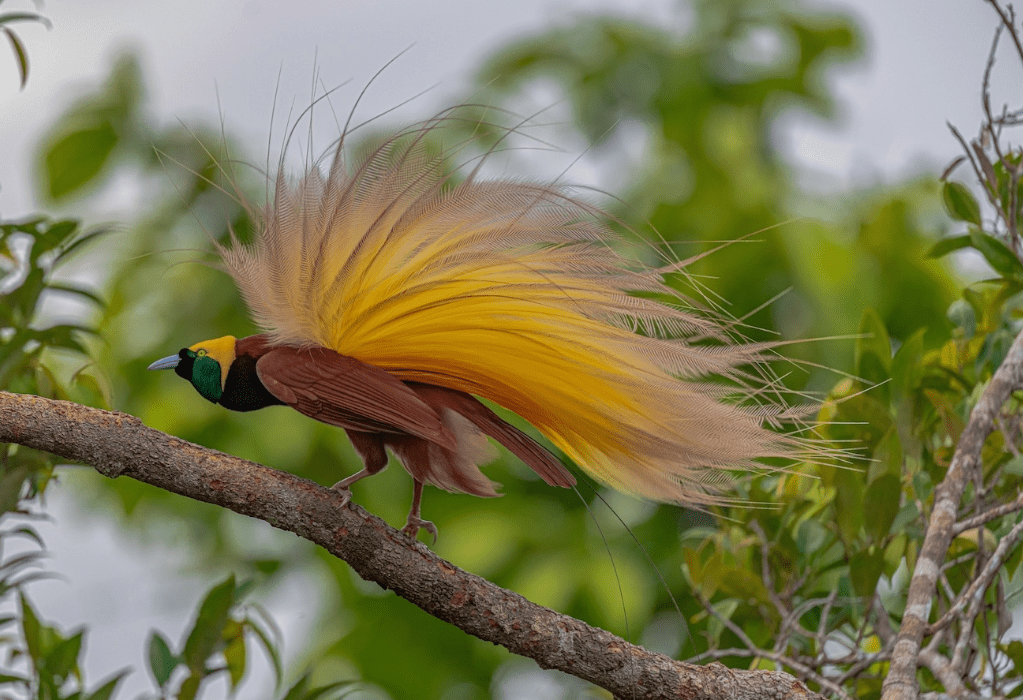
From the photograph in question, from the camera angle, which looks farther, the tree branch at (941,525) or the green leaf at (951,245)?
the green leaf at (951,245)

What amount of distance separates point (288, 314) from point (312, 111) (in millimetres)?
164

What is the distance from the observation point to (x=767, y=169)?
9.61ft

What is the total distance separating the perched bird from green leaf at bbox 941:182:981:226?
0.38 meters

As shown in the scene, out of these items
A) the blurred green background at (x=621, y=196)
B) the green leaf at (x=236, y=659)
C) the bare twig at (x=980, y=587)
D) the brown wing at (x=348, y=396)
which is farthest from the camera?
the blurred green background at (x=621, y=196)

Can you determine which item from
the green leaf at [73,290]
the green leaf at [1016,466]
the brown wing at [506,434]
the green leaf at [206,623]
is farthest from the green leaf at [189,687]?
the green leaf at [1016,466]

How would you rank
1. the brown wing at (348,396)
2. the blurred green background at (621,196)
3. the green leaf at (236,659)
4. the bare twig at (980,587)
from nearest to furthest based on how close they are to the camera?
the brown wing at (348,396)
the bare twig at (980,587)
the green leaf at (236,659)
the blurred green background at (621,196)

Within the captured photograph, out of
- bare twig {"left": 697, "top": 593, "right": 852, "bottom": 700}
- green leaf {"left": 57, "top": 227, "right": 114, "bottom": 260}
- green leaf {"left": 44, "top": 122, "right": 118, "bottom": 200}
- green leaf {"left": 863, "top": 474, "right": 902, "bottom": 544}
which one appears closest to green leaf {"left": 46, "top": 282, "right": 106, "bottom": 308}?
green leaf {"left": 57, "top": 227, "right": 114, "bottom": 260}

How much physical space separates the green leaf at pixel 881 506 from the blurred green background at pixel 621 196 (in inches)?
52.7

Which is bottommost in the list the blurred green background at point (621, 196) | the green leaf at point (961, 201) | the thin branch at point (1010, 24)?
the blurred green background at point (621, 196)

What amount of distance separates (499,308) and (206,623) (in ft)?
1.81

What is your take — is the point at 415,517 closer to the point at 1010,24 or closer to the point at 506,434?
the point at 506,434

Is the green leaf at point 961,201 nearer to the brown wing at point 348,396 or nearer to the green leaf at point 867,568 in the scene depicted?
the green leaf at point 867,568

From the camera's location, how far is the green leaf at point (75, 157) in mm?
2922

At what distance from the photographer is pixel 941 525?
79 cm
